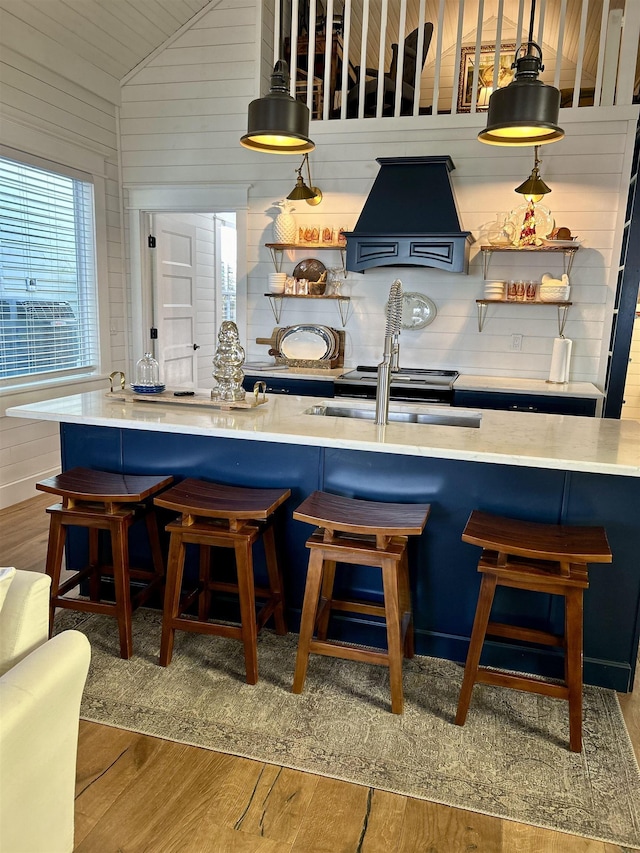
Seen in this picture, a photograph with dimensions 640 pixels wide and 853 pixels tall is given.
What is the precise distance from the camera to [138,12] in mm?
4566

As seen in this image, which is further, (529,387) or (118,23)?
(118,23)

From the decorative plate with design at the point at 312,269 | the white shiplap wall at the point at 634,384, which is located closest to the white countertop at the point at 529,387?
the decorative plate with design at the point at 312,269

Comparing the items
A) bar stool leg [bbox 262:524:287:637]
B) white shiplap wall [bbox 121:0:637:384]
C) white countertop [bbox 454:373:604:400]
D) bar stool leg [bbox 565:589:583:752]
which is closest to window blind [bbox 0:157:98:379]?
white shiplap wall [bbox 121:0:637:384]

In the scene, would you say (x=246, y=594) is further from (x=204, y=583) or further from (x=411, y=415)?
(x=411, y=415)

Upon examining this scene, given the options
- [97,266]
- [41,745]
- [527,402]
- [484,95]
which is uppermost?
[484,95]

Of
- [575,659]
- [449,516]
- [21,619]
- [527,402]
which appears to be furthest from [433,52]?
[21,619]

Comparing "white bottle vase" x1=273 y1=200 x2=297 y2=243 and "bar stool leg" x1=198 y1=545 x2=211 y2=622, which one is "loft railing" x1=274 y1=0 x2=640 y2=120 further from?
"bar stool leg" x1=198 y1=545 x2=211 y2=622

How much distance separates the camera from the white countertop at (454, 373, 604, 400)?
13.3 feet

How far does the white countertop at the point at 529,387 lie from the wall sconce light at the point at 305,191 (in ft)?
5.56

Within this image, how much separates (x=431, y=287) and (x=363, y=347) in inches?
27.2

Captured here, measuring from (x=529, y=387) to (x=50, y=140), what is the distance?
374cm

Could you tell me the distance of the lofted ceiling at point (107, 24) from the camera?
13.1 ft

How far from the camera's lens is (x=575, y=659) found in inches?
78.7

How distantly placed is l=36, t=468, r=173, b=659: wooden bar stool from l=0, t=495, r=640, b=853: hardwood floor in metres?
0.57
